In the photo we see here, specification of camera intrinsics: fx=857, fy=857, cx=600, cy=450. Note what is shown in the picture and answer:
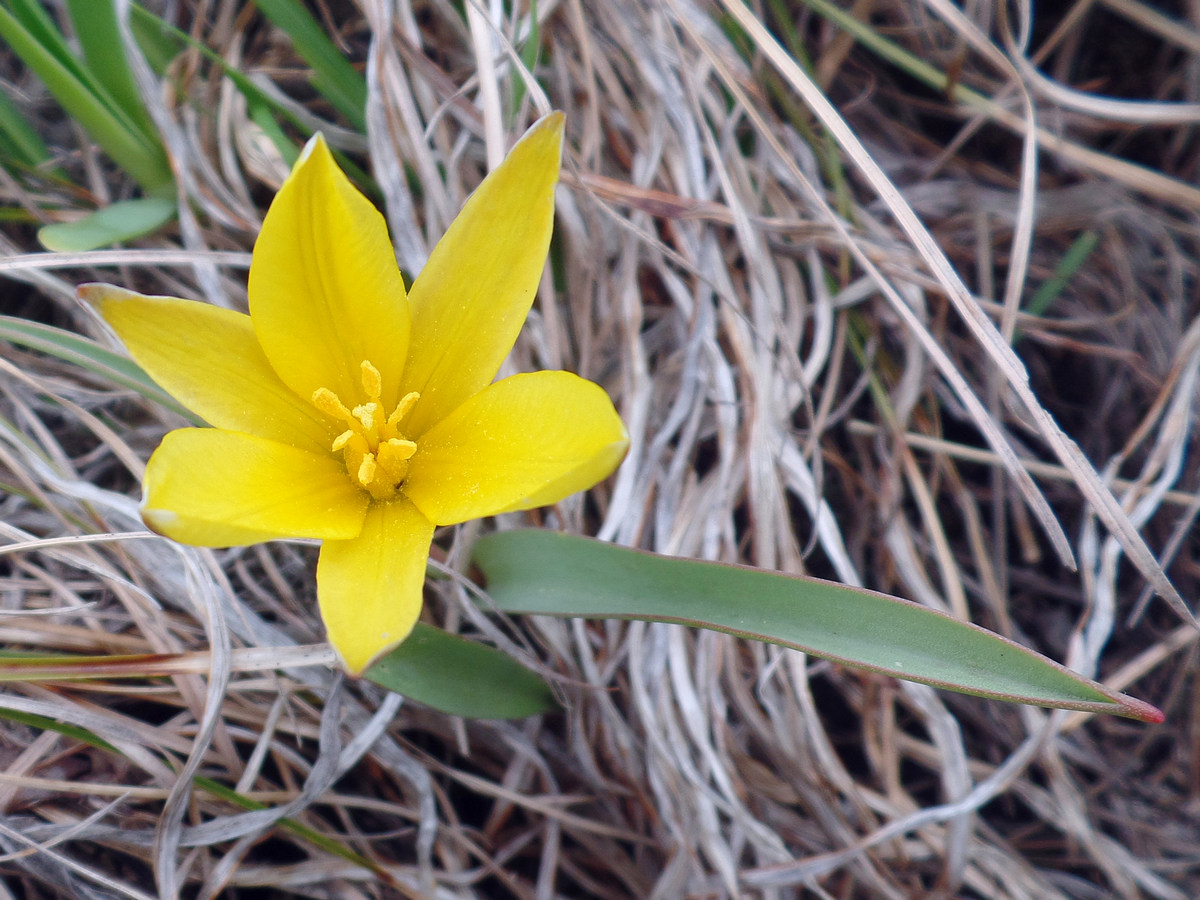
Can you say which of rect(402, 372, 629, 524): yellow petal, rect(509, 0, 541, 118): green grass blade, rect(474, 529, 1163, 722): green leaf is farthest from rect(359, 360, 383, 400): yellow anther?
rect(509, 0, 541, 118): green grass blade

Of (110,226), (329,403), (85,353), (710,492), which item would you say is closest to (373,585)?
(329,403)

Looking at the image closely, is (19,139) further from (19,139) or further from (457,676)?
(457,676)

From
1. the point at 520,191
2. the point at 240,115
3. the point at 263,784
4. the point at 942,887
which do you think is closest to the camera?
the point at 520,191

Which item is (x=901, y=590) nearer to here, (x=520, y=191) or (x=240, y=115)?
(x=520, y=191)

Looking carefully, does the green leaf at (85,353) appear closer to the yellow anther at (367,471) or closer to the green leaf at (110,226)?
the green leaf at (110,226)

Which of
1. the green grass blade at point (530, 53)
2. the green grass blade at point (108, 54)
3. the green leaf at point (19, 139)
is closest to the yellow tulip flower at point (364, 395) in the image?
the green grass blade at point (530, 53)

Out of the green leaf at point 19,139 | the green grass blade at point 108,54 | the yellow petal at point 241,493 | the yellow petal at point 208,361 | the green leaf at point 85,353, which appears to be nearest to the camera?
the yellow petal at point 241,493

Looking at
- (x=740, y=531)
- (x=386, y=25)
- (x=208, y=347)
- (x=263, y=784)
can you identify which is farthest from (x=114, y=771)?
(x=386, y=25)
